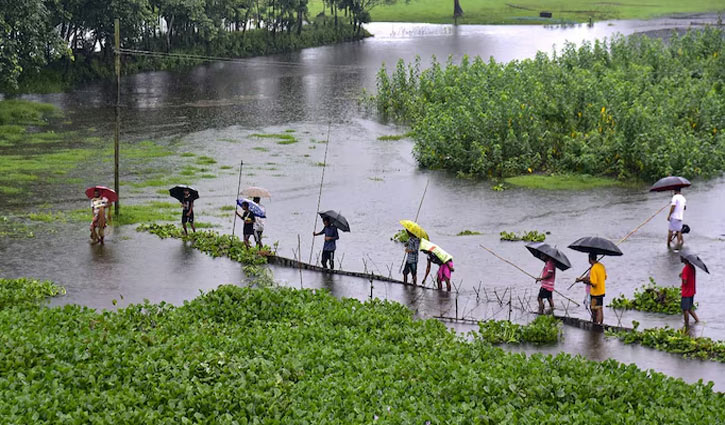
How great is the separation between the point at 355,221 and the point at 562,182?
27.7 ft

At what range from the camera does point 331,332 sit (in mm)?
15938

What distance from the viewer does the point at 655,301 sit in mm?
19578

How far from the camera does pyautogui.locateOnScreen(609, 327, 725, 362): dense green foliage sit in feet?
54.1

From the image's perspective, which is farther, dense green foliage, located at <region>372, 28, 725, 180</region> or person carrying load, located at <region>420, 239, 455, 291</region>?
dense green foliage, located at <region>372, 28, 725, 180</region>

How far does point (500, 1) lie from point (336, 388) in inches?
3914

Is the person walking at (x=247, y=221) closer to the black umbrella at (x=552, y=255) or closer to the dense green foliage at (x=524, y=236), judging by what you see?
the dense green foliage at (x=524, y=236)

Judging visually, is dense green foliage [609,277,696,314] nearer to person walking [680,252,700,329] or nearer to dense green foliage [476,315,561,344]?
person walking [680,252,700,329]

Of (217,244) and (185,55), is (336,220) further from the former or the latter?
(185,55)

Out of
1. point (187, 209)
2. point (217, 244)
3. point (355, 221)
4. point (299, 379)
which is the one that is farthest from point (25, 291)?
point (355, 221)

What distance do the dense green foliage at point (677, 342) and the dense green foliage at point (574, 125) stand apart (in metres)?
15.1

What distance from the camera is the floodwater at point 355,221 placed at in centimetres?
2020

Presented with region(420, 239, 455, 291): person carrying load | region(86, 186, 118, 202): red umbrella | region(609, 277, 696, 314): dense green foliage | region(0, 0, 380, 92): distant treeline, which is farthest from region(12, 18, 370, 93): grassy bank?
region(609, 277, 696, 314): dense green foliage

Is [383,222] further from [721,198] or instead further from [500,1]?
[500,1]

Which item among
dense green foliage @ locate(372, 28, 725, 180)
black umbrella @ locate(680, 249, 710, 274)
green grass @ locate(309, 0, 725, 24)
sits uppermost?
green grass @ locate(309, 0, 725, 24)
